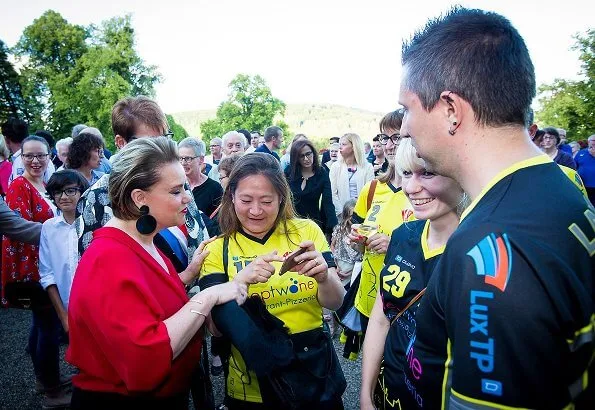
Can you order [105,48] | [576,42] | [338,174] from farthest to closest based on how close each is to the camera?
[105,48] → [576,42] → [338,174]

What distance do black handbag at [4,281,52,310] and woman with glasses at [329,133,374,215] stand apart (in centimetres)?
464

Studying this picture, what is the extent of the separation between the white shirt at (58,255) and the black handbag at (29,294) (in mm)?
530

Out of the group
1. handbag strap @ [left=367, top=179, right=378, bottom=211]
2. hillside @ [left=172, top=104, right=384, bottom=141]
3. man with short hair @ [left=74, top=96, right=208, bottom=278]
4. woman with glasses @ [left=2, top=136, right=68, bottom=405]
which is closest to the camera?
man with short hair @ [left=74, top=96, right=208, bottom=278]

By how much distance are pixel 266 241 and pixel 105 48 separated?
37.2 metres

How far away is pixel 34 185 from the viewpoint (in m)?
4.43

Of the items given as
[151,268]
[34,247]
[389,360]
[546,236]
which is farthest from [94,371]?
[34,247]

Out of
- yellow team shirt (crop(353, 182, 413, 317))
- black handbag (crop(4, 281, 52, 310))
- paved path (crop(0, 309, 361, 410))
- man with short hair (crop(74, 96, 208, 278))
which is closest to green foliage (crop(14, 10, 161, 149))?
paved path (crop(0, 309, 361, 410))

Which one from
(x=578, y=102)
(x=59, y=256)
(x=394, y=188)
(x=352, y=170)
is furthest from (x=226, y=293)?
(x=578, y=102)

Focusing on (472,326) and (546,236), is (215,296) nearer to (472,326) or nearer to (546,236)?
(472,326)

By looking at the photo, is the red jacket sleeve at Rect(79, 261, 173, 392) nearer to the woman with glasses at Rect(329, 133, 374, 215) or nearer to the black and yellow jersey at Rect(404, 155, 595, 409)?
the black and yellow jersey at Rect(404, 155, 595, 409)

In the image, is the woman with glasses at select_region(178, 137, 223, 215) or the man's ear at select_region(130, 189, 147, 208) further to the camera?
the woman with glasses at select_region(178, 137, 223, 215)

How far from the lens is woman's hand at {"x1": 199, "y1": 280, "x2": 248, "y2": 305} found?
6.25 ft

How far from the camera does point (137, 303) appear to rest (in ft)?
5.67

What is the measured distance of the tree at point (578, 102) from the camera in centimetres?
2650
